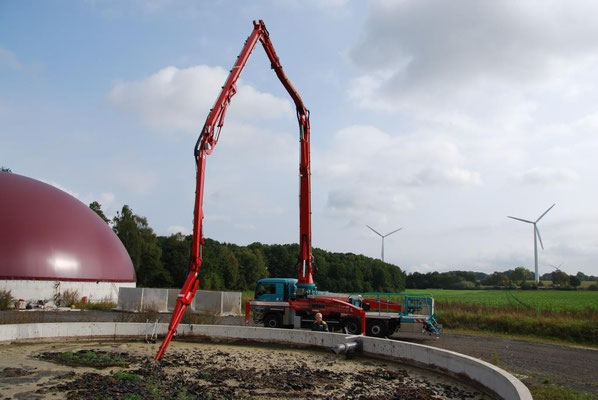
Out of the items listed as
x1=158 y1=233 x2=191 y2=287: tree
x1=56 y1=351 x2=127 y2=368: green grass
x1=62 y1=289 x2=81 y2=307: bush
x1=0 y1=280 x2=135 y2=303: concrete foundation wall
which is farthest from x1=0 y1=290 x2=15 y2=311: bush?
x1=158 y1=233 x2=191 y2=287: tree

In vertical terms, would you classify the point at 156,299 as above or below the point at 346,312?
below

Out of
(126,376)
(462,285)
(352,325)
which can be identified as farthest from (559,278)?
(126,376)

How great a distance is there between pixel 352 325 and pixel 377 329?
102 cm

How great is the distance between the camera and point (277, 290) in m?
22.1

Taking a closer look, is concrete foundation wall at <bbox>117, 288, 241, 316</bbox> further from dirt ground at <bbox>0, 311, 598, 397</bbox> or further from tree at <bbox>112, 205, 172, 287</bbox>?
tree at <bbox>112, 205, 172, 287</bbox>

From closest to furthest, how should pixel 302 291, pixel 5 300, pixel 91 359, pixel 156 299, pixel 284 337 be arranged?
1. pixel 91 359
2. pixel 284 337
3. pixel 302 291
4. pixel 5 300
5. pixel 156 299

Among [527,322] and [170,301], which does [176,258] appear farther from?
[527,322]

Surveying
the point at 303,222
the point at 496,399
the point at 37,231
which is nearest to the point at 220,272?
the point at 37,231

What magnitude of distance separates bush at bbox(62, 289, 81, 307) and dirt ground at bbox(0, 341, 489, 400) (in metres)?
19.5

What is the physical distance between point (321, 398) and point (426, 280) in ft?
359

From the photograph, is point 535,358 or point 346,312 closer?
point 535,358

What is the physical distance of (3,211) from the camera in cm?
3400

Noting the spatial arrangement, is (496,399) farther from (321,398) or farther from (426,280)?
(426,280)

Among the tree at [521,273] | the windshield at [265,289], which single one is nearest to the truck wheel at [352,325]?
the windshield at [265,289]
